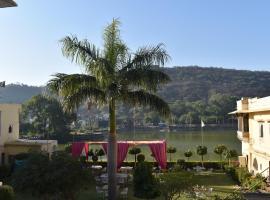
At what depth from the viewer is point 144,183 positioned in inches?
780

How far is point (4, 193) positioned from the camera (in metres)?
14.6

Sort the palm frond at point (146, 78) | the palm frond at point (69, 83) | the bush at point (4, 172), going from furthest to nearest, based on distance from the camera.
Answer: the bush at point (4, 172) < the palm frond at point (69, 83) < the palm frond at point (146, 78)

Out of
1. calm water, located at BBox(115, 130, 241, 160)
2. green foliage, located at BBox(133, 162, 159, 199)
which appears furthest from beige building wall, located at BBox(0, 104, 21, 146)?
calm water, located at BBox(115, 130, 241, 160)

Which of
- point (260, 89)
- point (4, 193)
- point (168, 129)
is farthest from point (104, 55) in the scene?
point (260, 89)

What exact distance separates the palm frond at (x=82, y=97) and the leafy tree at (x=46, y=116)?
204 ft

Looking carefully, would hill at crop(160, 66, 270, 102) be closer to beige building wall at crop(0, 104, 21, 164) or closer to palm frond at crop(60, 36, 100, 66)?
beige building wall at crop(0, 104, 21, 164)

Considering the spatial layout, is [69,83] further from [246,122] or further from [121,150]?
[246,122]

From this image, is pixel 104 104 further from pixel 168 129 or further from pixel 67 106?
pixel 168 129

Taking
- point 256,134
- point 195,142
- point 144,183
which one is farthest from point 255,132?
point 195,142

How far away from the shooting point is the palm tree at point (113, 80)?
660 inches

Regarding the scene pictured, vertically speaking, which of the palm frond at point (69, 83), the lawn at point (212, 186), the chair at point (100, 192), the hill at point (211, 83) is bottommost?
the lawn at point (212, 186)

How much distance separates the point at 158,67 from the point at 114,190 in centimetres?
530

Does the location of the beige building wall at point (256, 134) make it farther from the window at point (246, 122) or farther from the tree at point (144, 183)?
the tree at point (144, 183)

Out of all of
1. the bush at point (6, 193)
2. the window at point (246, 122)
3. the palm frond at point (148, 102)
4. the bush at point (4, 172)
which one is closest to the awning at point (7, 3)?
the bush at point (6, 193)
